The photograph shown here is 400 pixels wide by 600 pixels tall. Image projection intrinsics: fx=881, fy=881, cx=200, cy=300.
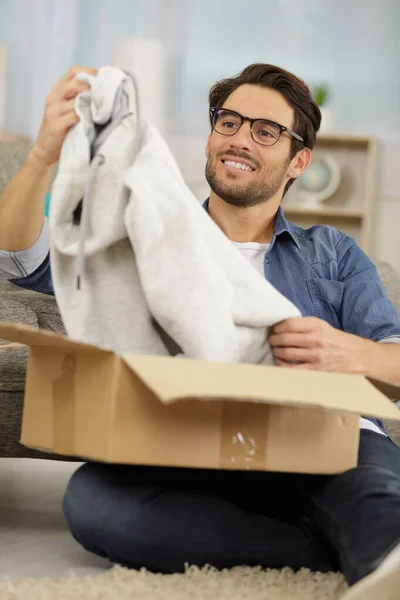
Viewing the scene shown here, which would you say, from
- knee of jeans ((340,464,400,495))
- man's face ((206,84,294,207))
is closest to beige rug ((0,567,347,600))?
knee of jeans ((340,464,400,495))

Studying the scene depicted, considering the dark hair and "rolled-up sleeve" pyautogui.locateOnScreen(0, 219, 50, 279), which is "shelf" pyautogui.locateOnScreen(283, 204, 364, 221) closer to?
the dark hair

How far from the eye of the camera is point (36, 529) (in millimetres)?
1530

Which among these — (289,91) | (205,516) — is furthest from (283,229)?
(205,516)

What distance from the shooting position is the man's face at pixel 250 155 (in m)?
1.59

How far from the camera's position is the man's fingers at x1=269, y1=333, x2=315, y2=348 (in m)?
1.25

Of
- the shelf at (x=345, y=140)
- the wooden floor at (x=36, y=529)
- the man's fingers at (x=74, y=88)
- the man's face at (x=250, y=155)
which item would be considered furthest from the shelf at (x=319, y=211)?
the man's fingers at (x=74, y=88)

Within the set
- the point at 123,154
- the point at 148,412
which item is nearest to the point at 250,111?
the point at 123,154

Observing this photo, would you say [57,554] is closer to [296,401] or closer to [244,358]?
[244,358]

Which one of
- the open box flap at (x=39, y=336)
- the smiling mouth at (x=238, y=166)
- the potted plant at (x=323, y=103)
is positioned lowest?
the open box flap at (x=39, y=336)

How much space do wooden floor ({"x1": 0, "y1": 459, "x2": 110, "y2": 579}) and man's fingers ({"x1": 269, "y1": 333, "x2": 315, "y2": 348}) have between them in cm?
41

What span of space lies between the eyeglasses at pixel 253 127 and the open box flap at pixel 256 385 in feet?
2.25

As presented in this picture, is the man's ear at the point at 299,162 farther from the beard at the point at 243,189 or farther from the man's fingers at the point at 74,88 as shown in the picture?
the man's fingers at the point at 74,88

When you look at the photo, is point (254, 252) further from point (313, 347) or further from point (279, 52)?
point (279, 52)

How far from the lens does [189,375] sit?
0.98 metres
